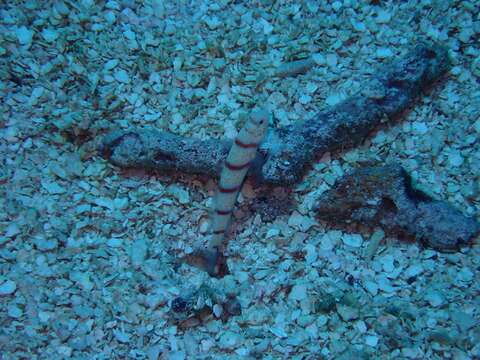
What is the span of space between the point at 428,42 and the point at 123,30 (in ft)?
7.83

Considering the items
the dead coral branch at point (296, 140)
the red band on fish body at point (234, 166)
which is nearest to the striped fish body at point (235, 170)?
the red band on fish body at point (234, 166)

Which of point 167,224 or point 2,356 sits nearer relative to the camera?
point 2,356

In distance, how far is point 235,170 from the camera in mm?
2902

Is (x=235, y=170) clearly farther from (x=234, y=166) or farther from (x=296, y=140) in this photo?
(x=296, y=140)

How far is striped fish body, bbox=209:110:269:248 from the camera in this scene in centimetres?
278

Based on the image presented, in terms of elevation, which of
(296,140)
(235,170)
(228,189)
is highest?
(296,140)

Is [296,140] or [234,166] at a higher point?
[296,140]

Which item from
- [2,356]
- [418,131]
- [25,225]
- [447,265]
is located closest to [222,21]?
[418,131]

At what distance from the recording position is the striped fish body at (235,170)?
2.78 meters

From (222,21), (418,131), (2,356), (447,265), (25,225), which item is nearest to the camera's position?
(2,356)

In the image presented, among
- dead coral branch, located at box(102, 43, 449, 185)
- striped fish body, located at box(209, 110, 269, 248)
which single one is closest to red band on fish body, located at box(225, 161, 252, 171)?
striped fish body, located at box(209, 110, 269, 248)

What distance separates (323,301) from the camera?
8.46 ft

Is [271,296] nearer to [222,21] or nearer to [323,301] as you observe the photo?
[323,301]

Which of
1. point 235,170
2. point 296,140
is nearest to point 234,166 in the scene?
point 235,170
